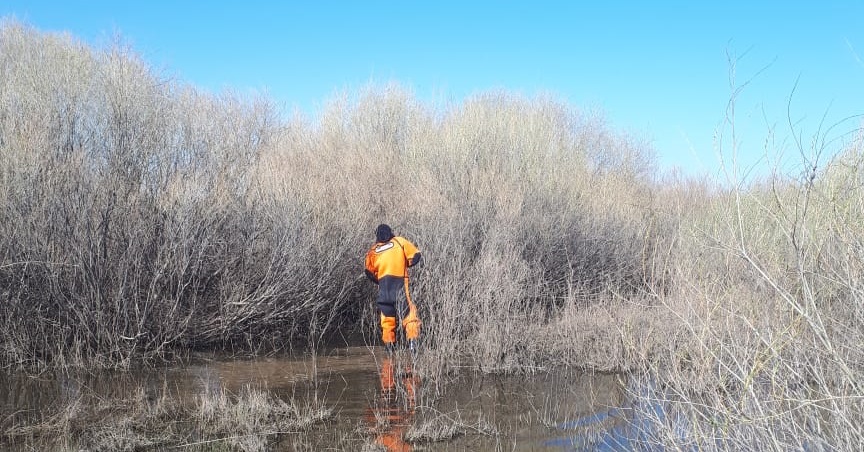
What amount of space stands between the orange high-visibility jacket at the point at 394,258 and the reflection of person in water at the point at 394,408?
1172 millimetres

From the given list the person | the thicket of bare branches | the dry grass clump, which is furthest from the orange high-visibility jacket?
the dry grass clump

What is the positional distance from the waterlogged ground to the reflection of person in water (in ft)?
0.03

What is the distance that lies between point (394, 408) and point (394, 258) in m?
2.45

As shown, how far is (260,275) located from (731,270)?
7.00 meters

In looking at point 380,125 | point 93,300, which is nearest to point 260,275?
A: point 93,300

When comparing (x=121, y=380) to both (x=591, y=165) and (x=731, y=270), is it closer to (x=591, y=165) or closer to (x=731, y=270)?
(x=731, y=270)

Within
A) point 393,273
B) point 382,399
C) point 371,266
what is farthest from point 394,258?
point 382,399

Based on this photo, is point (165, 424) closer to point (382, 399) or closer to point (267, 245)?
point (382, 399)

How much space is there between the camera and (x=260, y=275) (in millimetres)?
9719

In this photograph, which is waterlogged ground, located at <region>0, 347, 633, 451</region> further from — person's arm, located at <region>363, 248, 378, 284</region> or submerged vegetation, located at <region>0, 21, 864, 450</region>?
person's arm, located at <region>363, 248, 378, 284</region>

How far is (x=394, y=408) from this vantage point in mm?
6379

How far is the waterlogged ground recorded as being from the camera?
17.9 ft

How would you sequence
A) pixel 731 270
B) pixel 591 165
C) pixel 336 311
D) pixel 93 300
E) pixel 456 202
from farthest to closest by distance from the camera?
1. pixel 591 165
2. pixel 456 202
3. pixel 336 311
4. pixel 93 300
5. pixel 731 270

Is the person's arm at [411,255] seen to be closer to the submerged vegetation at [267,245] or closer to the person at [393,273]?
the person at [393,273]
